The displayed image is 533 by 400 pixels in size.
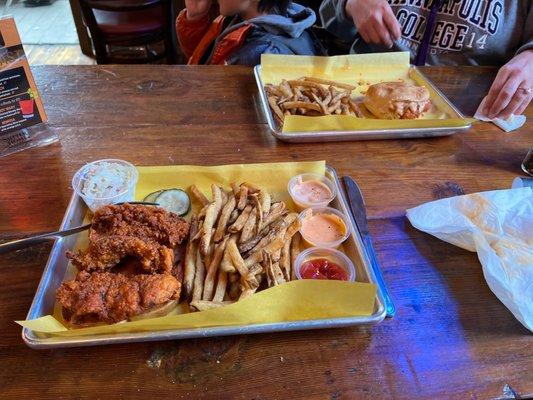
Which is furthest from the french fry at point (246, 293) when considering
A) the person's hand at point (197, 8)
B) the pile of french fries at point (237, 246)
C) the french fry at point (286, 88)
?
the person's hand at point (197, 8)

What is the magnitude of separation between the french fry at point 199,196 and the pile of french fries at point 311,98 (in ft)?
2.15

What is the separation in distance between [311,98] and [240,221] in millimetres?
1000

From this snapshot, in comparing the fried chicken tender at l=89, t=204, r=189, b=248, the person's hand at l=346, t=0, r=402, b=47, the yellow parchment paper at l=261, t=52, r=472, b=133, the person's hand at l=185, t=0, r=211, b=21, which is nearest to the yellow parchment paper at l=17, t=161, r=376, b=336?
the fried chicken tender at l=89, t=204, r=189, b=248

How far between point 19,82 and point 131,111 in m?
0.53

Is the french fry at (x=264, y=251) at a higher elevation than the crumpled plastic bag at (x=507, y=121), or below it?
higher

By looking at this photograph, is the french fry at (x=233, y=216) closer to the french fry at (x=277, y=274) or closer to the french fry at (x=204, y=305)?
the french fry at (x=277, y=274)

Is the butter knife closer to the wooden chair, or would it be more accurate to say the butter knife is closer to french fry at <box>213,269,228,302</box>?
french fry at <box>213,269,228,302</box>

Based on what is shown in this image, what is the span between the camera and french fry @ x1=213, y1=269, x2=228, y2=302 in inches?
49.8

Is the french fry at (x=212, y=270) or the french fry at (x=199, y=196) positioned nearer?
the french fry at (x=212, y=270)

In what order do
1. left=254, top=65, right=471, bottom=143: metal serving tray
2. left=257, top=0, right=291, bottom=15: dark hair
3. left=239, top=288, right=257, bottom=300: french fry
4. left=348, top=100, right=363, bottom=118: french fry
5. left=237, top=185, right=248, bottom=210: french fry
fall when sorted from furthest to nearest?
left=257, top=0, right=291, bottom=15: dark hair → left=348, top=100, right=363, bottom=118: french fry → left=254, top=65, right=471, bottom=143: metal serving tray → left=237, top=185, right=248, bottom=210: french fry → left=239, top=288, right=257, bottom=300: french fry

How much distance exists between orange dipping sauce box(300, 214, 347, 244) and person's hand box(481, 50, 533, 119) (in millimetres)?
1188

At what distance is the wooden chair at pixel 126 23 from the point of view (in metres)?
3.82

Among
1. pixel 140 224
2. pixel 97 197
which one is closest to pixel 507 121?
pixel 140 224

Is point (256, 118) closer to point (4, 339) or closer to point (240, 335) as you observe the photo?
point (240, 335)
